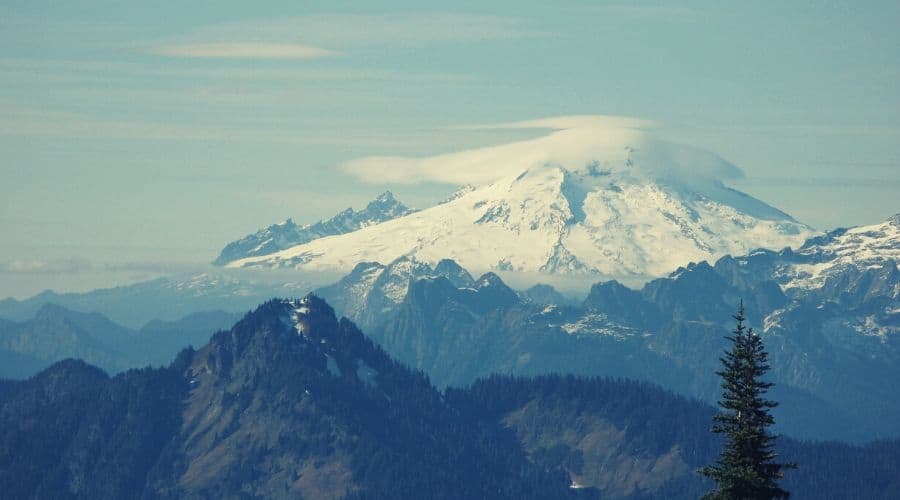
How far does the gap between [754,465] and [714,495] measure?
3.34 m

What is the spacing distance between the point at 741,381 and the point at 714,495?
7.42 metres

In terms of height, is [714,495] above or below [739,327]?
below

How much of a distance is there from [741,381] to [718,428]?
337 cm

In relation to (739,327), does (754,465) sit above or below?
below

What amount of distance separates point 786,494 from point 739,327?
1084 centimetres

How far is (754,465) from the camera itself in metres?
129

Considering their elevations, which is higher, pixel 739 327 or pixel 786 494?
pixel 739 327

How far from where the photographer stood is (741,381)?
129 meters

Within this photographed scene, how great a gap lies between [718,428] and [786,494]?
605cm

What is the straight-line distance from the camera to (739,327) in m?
131

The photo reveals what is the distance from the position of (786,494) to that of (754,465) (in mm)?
3479

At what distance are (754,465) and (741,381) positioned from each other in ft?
17.1

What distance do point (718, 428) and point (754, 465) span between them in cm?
322
